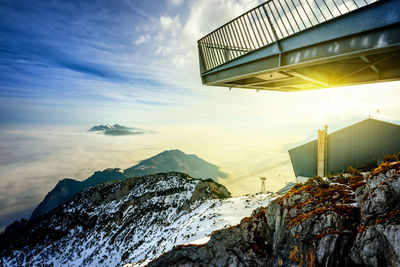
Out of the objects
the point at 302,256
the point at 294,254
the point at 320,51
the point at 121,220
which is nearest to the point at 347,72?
the point at 320,51

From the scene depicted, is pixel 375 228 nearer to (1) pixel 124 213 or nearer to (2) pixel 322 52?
(2) pixel 322 52

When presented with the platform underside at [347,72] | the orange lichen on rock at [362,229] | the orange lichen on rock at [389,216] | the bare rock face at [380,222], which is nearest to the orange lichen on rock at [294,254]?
the bare rock face at [380,222]

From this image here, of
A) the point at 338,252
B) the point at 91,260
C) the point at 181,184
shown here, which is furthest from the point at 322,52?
the point at 91,260

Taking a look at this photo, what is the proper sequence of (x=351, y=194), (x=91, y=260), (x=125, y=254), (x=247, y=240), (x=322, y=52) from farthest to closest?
1. (x=91, y=260)
2. (x=125, y=254)
3. (x=247, y=240)
4. (x=351, y=194)
5. (x=322, y=52)

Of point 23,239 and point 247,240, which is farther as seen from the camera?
point 23,239

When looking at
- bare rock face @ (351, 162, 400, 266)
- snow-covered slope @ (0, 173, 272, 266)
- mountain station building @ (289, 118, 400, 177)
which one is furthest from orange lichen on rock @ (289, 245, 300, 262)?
snow-covered slope @ (0, 173, 272, 266)

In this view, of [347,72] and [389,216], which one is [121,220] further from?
[347,72]

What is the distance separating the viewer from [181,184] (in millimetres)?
45281

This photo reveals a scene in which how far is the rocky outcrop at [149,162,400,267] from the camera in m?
6.09

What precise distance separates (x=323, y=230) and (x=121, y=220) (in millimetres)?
47748

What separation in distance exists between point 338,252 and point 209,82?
9.02 metres

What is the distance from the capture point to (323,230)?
7.72m

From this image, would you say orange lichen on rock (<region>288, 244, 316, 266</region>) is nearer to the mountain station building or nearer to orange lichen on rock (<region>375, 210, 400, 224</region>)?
orange lichen on rock (<region>375, 210, 400, 224</region>)

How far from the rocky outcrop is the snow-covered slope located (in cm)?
865
